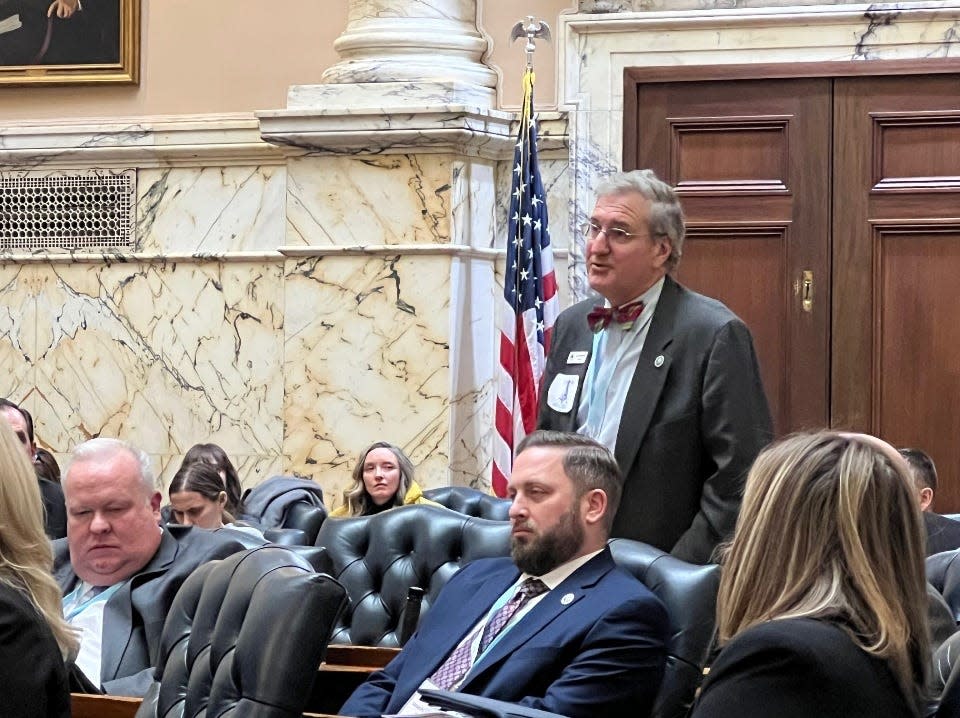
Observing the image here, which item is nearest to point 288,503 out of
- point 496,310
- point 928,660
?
point 496,310

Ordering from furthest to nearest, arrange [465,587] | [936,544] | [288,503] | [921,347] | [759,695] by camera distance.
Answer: [921,347], [288,503], [936,544], [465,587], [759,695]

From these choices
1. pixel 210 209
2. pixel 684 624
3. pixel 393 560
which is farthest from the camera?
pixel 210 209

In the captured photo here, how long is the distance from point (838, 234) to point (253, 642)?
5.54 meters

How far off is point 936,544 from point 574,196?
3.70m

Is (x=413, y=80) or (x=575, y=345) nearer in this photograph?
(x=575, y=345)

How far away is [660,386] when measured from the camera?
13.6ft

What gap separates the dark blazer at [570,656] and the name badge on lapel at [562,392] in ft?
2.09

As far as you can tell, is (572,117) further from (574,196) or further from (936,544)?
(936,544)

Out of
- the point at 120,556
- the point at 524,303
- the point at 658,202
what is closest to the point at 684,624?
the point at 658,202

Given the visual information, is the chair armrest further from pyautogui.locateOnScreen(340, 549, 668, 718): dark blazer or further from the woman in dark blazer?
the woman in dark blazer

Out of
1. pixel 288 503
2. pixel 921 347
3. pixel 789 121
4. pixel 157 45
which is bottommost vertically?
pixel 288 503

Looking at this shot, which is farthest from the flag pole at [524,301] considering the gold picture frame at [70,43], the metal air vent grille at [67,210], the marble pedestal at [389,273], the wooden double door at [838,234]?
the gold picture frame at [70,43]

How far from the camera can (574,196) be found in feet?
26.7

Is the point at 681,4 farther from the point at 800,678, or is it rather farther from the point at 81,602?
the point at 800,678
